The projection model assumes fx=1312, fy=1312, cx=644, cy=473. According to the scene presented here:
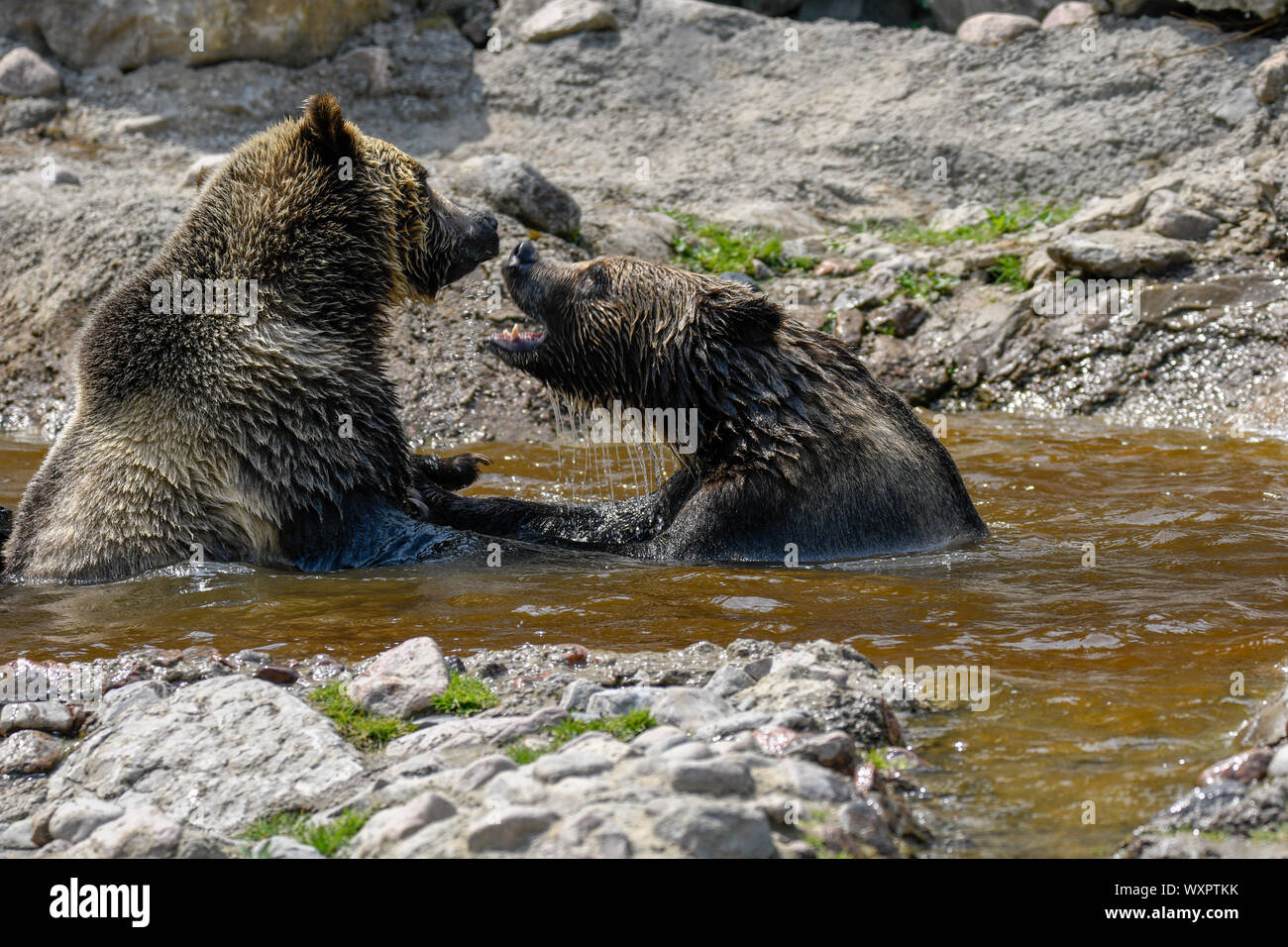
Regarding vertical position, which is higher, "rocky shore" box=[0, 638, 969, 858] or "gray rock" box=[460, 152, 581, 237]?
"gray rock" box=[460, 152, 581, 237]

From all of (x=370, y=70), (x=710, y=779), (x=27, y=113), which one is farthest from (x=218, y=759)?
(x=27, y=113)

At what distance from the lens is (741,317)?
18.4 feet

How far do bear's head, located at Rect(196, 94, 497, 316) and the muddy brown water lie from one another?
1275mm

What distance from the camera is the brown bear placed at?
5289mm

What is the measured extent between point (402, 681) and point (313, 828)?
2.67 feet

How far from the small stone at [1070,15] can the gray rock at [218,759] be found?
11.6 meters

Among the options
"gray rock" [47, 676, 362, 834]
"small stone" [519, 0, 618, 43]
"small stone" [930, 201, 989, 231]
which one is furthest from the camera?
"small stone" [519, 0, 618, 43]

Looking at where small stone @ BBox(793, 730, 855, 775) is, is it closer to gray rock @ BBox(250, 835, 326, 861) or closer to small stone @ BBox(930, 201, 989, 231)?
gray rock @ BBox(250, 835, 326, 861)

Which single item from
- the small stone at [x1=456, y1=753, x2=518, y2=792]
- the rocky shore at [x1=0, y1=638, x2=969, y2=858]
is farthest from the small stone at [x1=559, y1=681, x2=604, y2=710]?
the small stone at [x1=456, y1=753, x2=518, y2=792]

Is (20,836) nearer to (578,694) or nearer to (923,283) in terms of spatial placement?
(578,694)

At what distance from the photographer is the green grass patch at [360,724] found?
337cm

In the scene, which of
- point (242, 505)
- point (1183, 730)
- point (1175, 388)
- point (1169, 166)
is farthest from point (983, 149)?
point (1183, 730)

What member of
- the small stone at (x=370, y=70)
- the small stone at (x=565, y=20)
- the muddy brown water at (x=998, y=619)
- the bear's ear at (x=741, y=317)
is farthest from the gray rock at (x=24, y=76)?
the bear's ear at (x=741, y=317)
